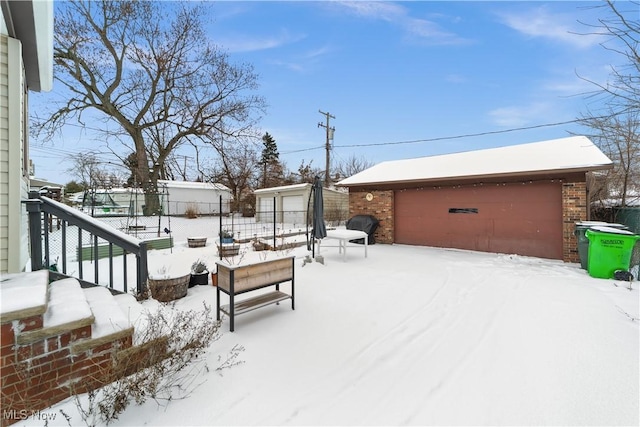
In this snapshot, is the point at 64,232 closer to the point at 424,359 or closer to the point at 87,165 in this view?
the point at 424,359

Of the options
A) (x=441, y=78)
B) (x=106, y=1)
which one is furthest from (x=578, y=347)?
(x=106, y=1)

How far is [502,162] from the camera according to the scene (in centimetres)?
821

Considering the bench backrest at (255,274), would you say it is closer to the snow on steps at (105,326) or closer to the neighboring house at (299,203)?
the snow on steps at (105,326)

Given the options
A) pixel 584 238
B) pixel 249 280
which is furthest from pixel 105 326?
pixel 584 238

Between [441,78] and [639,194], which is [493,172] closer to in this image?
[639,194]

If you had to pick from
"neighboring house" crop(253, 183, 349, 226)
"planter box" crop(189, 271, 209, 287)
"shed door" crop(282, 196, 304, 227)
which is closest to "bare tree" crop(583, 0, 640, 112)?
"planter box" crop(189, 271, 209, 287)

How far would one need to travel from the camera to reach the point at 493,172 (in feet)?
24.8

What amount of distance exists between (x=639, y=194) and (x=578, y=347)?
9.72 m

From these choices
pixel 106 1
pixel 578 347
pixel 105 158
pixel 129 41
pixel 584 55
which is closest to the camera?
pixel 578 347

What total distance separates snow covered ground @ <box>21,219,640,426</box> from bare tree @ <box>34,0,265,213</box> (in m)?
15.8

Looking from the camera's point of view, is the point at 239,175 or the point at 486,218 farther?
the point at 239,175

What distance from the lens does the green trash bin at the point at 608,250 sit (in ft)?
17.0

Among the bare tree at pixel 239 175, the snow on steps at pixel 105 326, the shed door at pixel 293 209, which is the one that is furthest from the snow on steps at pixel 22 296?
the bare tree at pixel 239 175

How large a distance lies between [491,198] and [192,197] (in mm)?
22453
